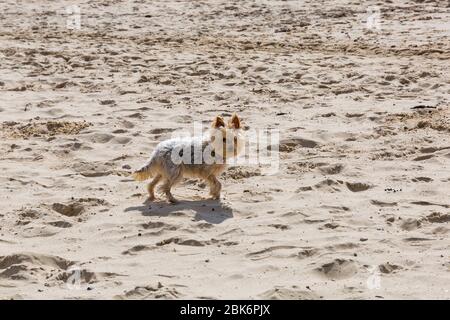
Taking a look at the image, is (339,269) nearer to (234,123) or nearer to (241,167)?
(234,123)

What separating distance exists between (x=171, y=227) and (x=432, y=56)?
7543mm

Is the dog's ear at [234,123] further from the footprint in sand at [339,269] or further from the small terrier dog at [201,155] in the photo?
the footprint in sand at [339,269]

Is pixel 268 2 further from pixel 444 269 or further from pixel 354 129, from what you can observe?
pixel 444 269

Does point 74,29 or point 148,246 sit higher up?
point 74,29

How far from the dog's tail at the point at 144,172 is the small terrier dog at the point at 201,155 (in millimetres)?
35

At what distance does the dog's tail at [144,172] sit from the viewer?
24.3 ft

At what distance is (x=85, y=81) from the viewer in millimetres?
12375

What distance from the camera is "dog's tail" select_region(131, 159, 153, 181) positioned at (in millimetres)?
7406

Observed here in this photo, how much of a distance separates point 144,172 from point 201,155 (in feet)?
1.77

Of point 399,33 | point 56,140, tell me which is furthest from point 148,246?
point 399,33

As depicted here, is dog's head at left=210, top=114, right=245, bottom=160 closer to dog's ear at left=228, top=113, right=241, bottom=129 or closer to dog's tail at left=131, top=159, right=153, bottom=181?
dog's ear at left=228, top=113, right=241, bottom=129

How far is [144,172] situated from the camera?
743 centimetres

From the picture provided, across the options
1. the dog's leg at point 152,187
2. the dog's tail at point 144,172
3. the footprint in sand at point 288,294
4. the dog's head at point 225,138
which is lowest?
the footprint in sand at point 288,294

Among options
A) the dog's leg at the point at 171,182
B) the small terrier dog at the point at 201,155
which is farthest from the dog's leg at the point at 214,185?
the dog's leg at the point at 171,182
